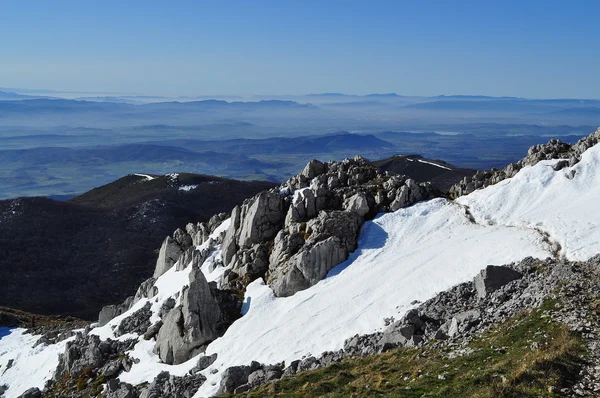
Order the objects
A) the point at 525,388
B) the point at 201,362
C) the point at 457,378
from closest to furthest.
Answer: the point at 525,388, the point at 457,378, the point at 201,362

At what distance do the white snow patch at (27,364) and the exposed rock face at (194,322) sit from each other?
13671 millimetres

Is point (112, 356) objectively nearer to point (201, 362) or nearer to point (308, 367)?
point (201, 362)

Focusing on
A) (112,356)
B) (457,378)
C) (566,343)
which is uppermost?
(566,343)

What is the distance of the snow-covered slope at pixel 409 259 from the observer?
34.5 metres

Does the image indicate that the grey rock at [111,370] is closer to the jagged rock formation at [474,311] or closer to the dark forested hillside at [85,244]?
the jagged rock formation at [474,311]

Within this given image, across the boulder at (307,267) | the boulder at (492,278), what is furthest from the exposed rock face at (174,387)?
the boulder at (492,278)

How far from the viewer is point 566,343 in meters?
21.0

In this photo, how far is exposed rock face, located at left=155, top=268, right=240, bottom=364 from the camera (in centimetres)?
3878

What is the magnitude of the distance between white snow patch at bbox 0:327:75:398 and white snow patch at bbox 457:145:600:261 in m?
39.3

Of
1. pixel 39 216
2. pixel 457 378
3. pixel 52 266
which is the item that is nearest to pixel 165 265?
pixel 457 378

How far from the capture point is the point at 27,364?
169 feet

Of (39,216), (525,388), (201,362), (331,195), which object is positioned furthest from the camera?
(39,216)

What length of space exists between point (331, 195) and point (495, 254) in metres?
17.3

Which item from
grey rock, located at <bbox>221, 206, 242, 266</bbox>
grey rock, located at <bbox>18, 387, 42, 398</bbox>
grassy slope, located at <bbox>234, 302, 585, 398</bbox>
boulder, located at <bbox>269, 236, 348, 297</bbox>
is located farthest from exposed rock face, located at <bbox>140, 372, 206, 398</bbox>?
grey rock, located at <bbox>221, 206, 242, 266</bbox>
